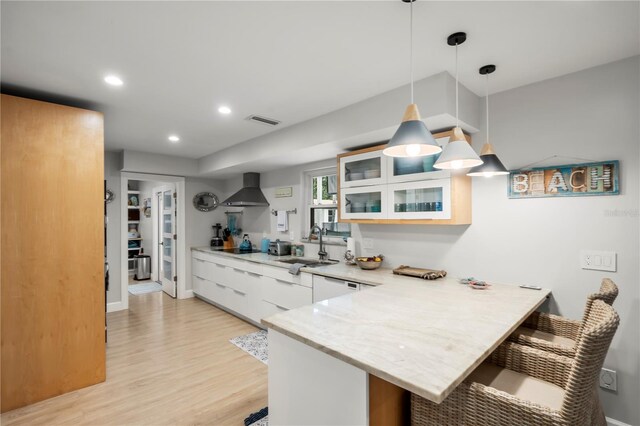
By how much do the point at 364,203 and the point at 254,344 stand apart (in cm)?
195

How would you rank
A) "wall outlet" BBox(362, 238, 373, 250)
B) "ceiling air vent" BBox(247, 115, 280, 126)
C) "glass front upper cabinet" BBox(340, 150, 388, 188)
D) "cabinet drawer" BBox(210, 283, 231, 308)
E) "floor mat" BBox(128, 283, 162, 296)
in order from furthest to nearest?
1. "floor mat" BBox(128, 283, 162, 296)
2. "cabinet drawer" BBox(210, 283, 231, 308)
3. "wall outlet" BBox(362, 238, 373, 250)
4. "ceiling air vent" BBox(247, 115, 280, 126)
5. "glass front upper cabinet" BBox(340, 150, 388, 188)

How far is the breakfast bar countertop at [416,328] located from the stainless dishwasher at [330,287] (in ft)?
1.59

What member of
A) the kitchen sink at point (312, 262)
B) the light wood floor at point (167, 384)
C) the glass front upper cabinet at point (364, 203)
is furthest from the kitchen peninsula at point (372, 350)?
the kitchen sink at point (312, 262)

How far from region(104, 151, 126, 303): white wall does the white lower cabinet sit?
1145 millimetres

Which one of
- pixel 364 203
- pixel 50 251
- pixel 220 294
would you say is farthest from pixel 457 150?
pixel 220 294

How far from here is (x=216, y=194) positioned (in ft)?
18.9

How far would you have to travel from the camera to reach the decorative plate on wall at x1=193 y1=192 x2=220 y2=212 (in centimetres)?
548

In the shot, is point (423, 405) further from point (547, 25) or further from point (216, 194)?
point (216, 194)

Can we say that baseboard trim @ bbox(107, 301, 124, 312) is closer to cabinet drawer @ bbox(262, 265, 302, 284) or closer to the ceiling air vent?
cabinet drawer @ bbox(262, 265, 302, 284)

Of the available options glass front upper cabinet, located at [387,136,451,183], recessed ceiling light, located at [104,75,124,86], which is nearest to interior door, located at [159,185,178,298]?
recessed ceiling light, located at [104,75,124,86]

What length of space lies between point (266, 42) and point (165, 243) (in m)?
5.00

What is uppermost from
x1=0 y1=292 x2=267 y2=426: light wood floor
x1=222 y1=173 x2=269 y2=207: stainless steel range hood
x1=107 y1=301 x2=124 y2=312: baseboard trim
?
x1=222 y1=173 x2=269 y2=207: stainless steel range hood

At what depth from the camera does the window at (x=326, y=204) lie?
3.80 m

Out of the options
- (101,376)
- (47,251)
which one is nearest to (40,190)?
(47,251)
